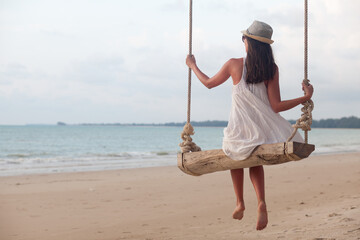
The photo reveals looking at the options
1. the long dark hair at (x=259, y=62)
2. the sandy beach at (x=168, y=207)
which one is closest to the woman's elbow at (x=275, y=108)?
the long dark hair at (x=259, y=62)

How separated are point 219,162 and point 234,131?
0.27 m

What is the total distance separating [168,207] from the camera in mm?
8609

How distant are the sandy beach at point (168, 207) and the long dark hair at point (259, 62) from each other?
2820mm

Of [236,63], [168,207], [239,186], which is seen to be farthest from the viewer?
[168,207]

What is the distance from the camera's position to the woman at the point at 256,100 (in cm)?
336

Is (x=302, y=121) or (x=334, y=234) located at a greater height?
(x=302, y=121)

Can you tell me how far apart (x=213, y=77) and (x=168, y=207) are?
543 centimetres

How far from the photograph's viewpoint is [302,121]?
11.0 ft

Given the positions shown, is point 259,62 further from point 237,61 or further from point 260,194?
point 260,194

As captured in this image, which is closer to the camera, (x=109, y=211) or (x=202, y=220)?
(x=202, y=220)

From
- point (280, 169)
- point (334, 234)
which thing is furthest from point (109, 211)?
point (280, 169)

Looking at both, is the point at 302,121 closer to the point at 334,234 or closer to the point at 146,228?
the point at 334,234

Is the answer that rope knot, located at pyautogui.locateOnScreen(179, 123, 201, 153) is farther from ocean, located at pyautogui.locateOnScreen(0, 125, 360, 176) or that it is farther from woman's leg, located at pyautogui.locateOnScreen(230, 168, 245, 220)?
ocean, located at pyautogui.locateOnScreen(0, 125, 360, 176)

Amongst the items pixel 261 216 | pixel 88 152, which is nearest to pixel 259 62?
pixel 261 216
